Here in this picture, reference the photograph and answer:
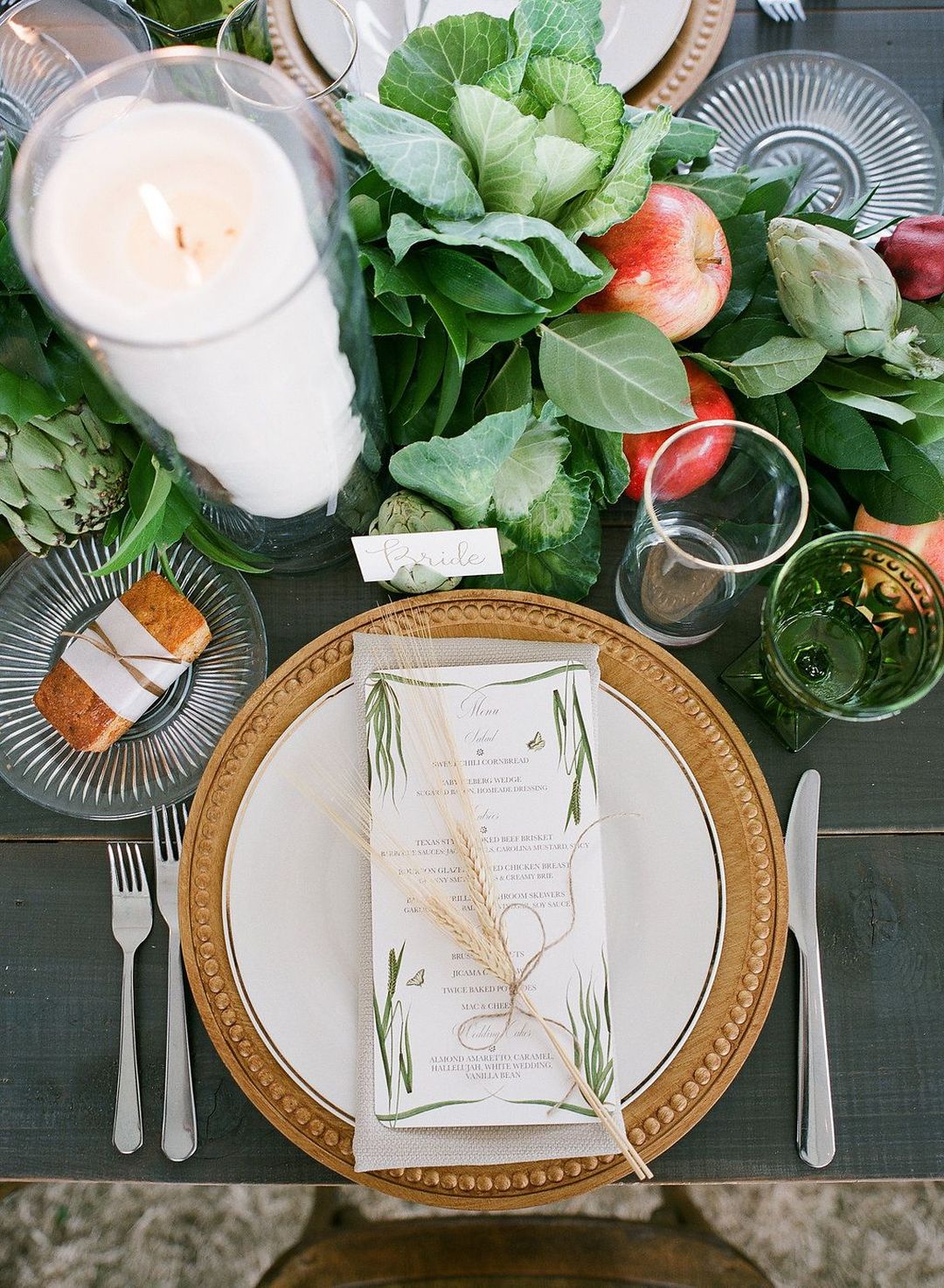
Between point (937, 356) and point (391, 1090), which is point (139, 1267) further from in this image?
point (937, 356)

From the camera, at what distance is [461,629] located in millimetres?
630

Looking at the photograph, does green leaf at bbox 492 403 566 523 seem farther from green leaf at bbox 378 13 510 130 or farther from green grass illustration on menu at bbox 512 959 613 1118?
green grass illustration on menu at bbox 512 959 613 1118

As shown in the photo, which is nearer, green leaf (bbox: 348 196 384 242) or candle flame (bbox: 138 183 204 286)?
candle flame (bbox: 138 183 204 286)

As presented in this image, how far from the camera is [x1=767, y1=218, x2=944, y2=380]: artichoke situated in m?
0.56

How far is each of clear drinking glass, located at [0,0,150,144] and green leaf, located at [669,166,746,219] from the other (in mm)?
461

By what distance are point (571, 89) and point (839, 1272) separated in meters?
1.51

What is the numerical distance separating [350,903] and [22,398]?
1.28 ft

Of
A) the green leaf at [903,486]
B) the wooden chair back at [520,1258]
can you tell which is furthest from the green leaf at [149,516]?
the wooden chair back at [520,1258]

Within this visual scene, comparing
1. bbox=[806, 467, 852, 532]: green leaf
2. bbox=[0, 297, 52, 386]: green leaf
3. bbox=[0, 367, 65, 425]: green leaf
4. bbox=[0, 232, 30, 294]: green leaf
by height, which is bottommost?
bbox=[0, 367, 65, 425]: green leaf

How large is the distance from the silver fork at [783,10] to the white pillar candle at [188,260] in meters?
0.60

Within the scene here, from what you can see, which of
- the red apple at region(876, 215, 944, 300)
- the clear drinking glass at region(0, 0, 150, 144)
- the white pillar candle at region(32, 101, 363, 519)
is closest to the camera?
the white pillar candle at region(32, 101, 363, 519)

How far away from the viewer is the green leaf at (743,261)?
0.63m

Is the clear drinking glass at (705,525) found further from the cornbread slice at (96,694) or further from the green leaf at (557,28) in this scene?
the cornbread slice at (96,694)

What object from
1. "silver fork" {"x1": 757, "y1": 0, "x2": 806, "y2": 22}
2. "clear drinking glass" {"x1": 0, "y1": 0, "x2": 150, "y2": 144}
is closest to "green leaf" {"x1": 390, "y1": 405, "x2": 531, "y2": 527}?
"clear drinking glass" {"x1": 0, "y1": 0, "x2": 150, "y2": 144}
